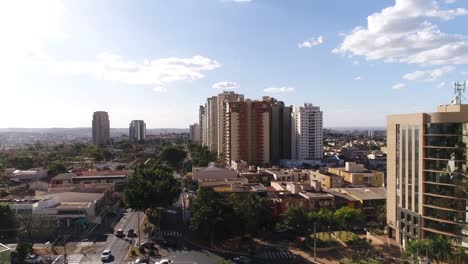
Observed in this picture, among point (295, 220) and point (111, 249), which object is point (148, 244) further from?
point (295, 220)

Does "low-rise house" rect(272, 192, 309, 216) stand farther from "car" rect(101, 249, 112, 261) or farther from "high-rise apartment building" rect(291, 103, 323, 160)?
"high-rise apartment building" rect(291, 103, 323, 160)

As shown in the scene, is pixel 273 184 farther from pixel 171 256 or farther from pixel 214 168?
pixel 171 256

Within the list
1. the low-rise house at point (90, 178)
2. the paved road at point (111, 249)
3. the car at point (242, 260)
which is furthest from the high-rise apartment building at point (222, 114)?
the car at point (242, 260)

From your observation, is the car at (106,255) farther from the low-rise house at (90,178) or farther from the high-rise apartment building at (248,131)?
the high-rise apartment building at (248,131)

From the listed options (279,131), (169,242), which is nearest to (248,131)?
(279,131)

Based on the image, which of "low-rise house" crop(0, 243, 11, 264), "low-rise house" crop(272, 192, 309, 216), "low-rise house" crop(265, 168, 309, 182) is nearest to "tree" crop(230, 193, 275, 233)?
"low-rise house" crop(272, 192, 309, 216)

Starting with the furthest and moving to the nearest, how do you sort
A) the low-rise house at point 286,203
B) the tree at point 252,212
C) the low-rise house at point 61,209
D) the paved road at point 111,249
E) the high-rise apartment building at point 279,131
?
1. the high-rise apartment building at point 279,131
2. the low-rise house at point 286,203
3. the low-rise house at point 61,209
4. the tree at point 252,212
5. the paved road at point 111,249

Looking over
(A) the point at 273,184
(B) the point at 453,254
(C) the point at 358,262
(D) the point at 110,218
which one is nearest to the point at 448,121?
(B) the point at 453,254
